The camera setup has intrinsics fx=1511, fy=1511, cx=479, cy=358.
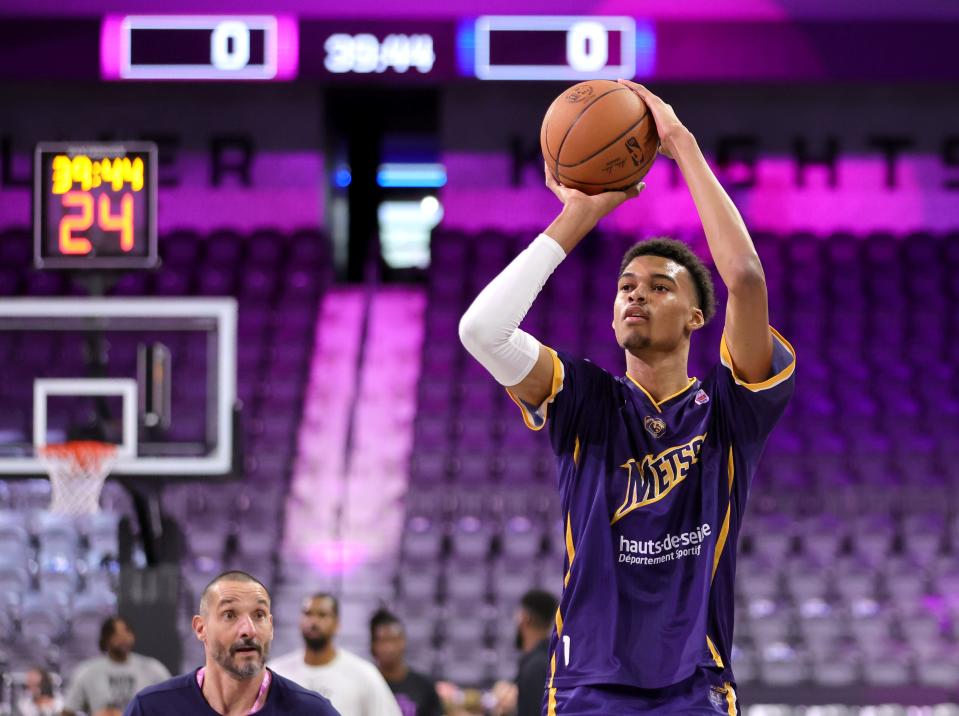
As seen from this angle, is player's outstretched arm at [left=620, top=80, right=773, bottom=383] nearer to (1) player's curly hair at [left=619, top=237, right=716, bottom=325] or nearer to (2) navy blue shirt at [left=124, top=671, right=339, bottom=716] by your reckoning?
(1) player's curly hair at [left=619, top=237, right=716, bottom=325]

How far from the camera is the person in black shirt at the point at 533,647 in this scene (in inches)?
241

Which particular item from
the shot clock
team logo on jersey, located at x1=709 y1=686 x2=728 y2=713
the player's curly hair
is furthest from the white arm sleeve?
the shot clock

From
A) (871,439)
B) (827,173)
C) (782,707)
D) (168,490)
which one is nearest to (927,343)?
(871,439)

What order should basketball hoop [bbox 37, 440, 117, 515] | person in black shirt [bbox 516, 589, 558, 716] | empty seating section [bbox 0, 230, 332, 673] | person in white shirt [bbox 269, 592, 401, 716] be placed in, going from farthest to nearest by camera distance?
1. empty seating section [bbox 0, 230, 332, 673]
2. basketball hoop [bbox 37, 440, 117, 515]
3. person in black shirt [bbox 516, 589, 558, 716]
4. person in white shirt [bbox 269, 592, 401, 716]

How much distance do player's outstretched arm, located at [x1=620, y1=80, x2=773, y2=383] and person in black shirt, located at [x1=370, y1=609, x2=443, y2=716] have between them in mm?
4233

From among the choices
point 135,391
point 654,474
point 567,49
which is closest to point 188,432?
point 135,391

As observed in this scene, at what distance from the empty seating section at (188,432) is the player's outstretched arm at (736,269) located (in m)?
6.38

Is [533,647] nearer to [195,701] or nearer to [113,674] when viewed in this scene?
[113,674]

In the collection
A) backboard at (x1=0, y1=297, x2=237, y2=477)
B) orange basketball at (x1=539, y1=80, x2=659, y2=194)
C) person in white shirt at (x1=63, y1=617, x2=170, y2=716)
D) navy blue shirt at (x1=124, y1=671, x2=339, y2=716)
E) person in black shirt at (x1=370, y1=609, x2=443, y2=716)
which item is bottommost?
person in white shirt at (x1=63, y1=617, x2=170, y2=716)

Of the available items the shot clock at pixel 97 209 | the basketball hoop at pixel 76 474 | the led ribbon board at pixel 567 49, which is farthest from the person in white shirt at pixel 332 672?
the led ribbon board at pixel 567 49

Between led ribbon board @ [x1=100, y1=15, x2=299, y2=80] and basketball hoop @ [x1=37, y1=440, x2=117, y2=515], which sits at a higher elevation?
led ribbon board @ [x1=100, y1=15, x2=299, y2=80]

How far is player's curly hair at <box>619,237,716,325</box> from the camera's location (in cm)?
314

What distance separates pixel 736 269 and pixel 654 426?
37cm

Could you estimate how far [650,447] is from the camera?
3.02 m
